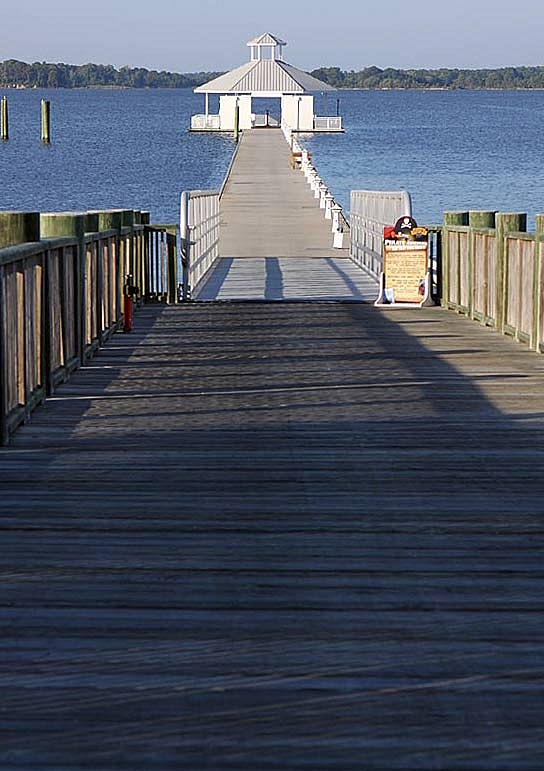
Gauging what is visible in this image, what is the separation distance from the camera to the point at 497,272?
14.0 metres

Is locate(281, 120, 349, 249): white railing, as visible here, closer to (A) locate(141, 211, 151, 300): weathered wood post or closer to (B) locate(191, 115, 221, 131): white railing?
(A) locate(141, 211, 151, 300): weathered wood post

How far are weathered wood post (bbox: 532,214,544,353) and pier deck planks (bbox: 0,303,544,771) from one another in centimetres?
200

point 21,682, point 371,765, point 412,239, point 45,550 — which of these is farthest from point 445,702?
point 412,239

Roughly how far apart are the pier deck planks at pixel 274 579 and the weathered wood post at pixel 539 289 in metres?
2.00

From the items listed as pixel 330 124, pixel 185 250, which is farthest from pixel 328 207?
pixel 330 124

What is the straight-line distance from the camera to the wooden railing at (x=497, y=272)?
40.7 feet

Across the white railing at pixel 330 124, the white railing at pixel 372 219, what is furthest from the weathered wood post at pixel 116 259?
the white railing at pixel 330 124

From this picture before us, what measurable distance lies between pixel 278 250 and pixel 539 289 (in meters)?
16.3

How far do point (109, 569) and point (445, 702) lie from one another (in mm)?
1696

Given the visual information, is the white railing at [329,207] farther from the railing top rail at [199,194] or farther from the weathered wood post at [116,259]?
the weathered wood post at [116,259]

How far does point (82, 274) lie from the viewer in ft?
36.1

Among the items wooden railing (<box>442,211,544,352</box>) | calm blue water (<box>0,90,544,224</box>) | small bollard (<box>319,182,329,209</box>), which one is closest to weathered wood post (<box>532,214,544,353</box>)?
wooden railing (<box>442,211,544,352</box>)

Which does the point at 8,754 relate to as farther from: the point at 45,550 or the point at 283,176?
the point at 283,176

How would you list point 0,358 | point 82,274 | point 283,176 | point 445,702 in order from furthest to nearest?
point 283,176, point 82,274, point 0,358, point 445,702
